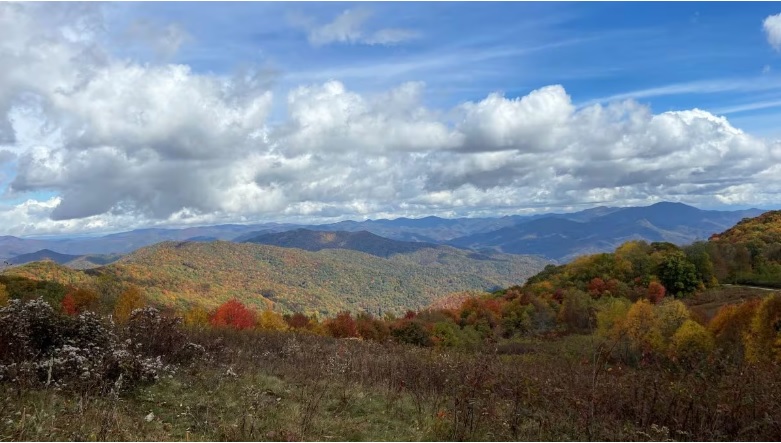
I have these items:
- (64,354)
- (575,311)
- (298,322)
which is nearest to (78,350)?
(64,354)

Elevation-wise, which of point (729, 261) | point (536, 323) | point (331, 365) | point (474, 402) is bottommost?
point (536, 323)

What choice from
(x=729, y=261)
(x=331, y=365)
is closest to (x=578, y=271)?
(x=729, y=261)

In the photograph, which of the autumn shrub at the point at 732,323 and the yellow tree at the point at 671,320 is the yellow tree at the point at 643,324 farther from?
the autumn shrub at the point at 732,323

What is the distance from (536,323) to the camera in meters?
86.2

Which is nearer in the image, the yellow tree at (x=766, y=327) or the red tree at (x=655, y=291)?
the yellow tree at (x=766, y=327)

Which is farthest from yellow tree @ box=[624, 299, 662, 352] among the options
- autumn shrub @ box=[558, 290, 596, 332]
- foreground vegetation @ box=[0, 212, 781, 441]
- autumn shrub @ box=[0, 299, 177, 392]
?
autumn shrub @ box=[0, 299, 177, 392]

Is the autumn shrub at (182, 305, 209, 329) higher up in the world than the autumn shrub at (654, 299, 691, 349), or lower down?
higher up

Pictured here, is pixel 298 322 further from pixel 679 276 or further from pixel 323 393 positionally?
pixel 323 393

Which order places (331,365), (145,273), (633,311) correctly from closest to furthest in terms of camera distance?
(331,365) → (633,311) → (145,273)

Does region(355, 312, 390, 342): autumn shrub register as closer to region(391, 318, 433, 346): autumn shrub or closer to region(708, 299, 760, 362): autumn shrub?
region(391, 318, 433, 346): autumn shrub

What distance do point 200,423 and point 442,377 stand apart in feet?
18.3

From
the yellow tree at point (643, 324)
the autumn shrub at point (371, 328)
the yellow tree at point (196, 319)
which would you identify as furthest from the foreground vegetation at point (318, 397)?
the autumn shrub at point (371, 328)

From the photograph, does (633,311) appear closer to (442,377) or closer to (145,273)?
(442,377)

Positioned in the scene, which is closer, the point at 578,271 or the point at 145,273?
the point at 578,271
